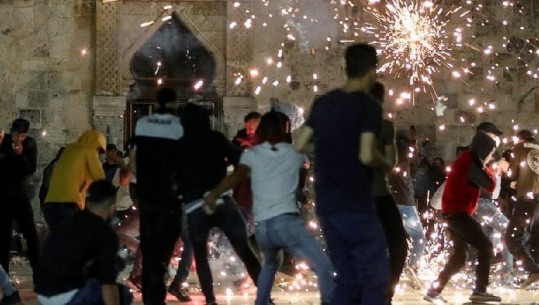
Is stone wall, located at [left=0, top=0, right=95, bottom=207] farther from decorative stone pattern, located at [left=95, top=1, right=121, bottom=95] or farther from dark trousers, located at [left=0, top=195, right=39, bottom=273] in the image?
dark trousers, located at [left=0, top=195, right=39, bottom=273]

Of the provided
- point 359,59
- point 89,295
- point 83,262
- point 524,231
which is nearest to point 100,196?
point 83,262

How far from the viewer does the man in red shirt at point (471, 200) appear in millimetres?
11820

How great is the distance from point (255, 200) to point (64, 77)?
345 inches

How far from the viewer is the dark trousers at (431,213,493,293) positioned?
1182 centimetres

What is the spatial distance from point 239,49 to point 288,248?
28.5 feet

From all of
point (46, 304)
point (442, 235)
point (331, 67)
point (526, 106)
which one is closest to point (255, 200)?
point (46, 304)

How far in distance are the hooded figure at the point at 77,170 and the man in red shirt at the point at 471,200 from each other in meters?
3.25

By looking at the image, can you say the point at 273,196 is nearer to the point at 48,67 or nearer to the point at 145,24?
the point at 145,24

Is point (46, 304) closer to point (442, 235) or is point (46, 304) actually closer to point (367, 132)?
point (367, 132)

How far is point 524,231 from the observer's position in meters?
15.1

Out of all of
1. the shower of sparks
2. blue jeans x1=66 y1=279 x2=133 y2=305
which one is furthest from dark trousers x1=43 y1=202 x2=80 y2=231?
the shower of sparks

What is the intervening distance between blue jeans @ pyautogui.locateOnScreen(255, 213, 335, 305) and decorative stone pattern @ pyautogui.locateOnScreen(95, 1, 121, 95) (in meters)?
8.50

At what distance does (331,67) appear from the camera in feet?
60.3

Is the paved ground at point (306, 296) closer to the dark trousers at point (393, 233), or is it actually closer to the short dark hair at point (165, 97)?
the dark trousers at point (393, 233)
